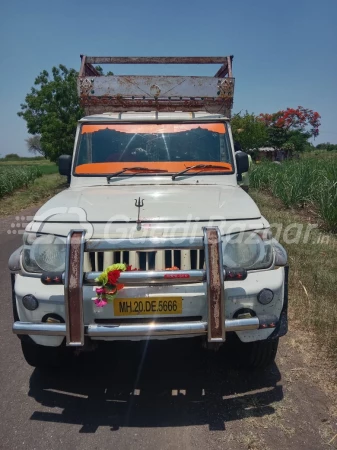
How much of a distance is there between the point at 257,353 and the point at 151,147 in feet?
7.93

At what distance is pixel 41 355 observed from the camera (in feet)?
10.7

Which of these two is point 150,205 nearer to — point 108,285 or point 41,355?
point 108,285

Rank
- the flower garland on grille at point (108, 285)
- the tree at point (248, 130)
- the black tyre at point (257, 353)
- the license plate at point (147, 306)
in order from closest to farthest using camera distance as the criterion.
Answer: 1. the flower garland on grille at point (108, 285)
2. the license plate at point (147, 306)
3. the black tyre at point (257, 353)
4. the tree at point (248, 130)

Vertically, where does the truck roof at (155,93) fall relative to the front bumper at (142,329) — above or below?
above

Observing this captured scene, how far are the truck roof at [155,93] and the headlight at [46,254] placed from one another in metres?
3.30

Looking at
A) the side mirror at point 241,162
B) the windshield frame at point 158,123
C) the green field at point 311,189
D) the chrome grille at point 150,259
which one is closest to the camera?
the chrome grille at point 150,259

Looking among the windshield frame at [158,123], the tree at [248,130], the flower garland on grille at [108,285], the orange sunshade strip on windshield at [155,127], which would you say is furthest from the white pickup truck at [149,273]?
A: the tree at [248,130]

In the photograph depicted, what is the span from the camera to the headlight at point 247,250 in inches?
115

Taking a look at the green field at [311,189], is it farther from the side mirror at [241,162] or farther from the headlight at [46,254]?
the headlight at [46,254]

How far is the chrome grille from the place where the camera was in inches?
113

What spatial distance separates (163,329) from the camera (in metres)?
2.62

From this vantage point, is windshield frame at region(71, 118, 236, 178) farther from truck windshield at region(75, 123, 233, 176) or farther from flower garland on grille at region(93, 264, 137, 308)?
flower garland on grille at region(93, 264, 137, 308)

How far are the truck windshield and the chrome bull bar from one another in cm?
173

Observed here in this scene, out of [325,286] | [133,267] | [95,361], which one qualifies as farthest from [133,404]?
[325,286]
